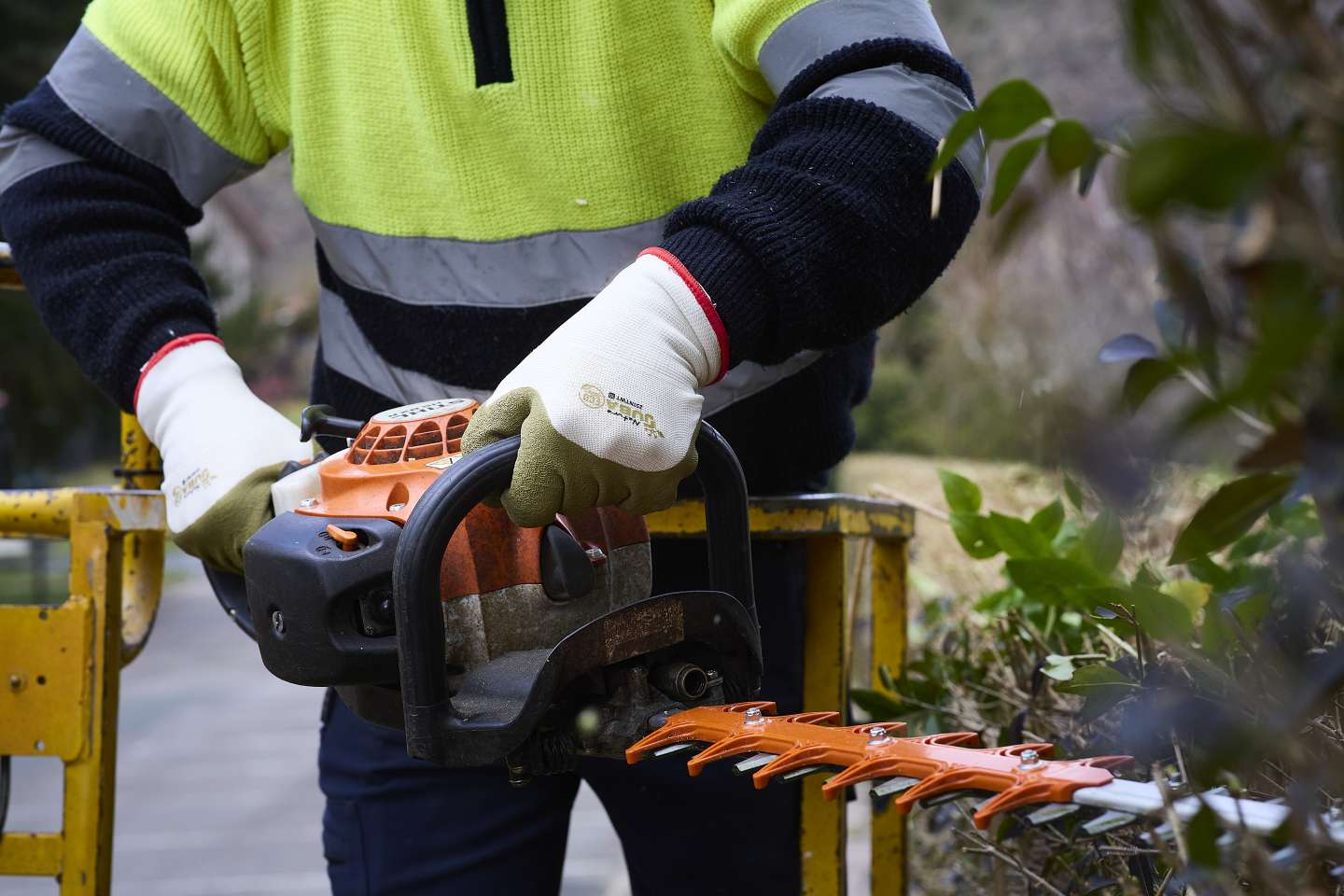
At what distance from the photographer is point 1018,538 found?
1839 millimetres

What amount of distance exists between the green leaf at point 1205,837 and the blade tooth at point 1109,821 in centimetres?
28

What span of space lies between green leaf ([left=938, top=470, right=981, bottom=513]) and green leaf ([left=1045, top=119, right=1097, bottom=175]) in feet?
4.78

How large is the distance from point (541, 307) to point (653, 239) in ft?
0.54

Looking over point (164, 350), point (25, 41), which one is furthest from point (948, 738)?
point (25, 41)

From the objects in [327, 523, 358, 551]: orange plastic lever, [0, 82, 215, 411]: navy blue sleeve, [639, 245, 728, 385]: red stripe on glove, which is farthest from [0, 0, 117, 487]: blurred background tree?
[639, 245, 728, 385]: red stripe on glove

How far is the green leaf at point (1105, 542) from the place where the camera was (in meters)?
1.50

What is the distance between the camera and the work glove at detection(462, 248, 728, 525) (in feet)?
3.88

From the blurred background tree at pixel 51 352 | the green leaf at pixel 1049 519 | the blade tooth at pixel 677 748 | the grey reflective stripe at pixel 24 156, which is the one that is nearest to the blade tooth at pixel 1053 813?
the blade tooth at pixel 677 748

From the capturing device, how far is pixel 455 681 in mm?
1263

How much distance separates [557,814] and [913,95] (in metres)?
1.00

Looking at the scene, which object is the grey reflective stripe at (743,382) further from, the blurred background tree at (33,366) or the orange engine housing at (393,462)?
the blurred background tree at (33,366)

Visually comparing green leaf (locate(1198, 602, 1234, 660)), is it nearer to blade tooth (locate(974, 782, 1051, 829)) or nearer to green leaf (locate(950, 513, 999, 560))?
blade tooth (locate(974, 782, 1051, 829))

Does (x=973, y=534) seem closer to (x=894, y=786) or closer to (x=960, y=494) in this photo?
(x=960, y=494)

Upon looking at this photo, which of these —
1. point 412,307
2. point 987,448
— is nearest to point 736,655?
point 412,307
